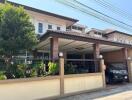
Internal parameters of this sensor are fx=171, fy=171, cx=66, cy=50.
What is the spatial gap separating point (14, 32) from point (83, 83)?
5.21 metres

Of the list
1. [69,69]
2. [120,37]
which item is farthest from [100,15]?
[120,37]

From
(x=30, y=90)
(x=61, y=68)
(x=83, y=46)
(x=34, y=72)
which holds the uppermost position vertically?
(x=83, y=46)

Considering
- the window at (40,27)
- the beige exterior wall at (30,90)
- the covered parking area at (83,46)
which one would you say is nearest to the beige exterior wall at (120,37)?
the covered parking area at (83,46)

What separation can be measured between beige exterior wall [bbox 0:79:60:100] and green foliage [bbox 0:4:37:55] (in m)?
2.50

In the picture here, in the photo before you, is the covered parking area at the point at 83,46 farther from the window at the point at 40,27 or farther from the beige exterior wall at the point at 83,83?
the window at the point at 40,27

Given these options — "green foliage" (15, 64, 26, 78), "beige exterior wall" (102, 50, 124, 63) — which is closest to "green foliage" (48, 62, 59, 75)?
"green foliage" (15, 64, 26, 78)

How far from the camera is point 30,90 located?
8336 mm

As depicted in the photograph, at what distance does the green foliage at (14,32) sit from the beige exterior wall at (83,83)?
324 cm

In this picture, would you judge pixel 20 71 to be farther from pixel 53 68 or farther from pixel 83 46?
pixel 83 46

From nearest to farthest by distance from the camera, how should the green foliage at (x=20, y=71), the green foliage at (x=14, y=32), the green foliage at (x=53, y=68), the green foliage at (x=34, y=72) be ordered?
the green foliage at (x=20, y=71) → the green foliage at (x=34, y=72) → the green foliage at (x=53, y=68) → the green foliage at (x=14, y=32)

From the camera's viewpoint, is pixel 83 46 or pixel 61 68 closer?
pixel 61 68

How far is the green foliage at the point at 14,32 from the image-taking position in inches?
380

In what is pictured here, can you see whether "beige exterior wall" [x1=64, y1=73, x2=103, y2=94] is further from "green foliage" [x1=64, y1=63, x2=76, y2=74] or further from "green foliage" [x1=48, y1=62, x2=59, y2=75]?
"green foliage" [x1=48, y1=62, x2=59, y2=75]

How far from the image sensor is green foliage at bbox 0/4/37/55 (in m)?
9.64
